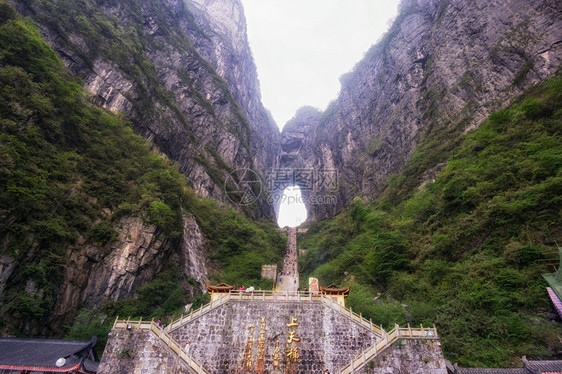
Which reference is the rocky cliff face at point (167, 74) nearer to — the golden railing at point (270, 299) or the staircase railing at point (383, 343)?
the golden railing at point (270, 299)

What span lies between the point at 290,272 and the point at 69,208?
65.8 ft

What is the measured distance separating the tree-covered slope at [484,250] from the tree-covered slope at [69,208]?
11.4m

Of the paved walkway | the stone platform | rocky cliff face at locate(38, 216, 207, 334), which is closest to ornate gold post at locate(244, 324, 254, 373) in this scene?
the stone platform

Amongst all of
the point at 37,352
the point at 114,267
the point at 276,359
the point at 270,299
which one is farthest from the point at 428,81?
the point at 37,352

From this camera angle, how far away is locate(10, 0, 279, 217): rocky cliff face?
2664 cm

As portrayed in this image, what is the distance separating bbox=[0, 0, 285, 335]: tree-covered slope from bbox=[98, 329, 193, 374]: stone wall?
387 cm

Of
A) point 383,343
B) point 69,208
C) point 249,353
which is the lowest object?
point 249,353

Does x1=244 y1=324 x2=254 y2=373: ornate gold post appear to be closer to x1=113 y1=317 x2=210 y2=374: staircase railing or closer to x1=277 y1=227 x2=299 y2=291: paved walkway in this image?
x1=113 y1=317 x2=210 y2=374: staircase railing

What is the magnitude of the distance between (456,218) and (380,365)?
10.8 m

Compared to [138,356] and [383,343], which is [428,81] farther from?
[138,356]

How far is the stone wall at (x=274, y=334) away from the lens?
11516 mm

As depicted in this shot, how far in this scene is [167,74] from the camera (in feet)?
137

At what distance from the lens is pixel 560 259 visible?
10.5 m

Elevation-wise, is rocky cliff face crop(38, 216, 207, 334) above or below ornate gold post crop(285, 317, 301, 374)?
above
